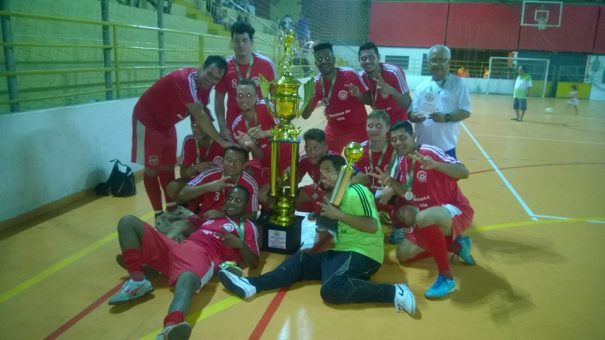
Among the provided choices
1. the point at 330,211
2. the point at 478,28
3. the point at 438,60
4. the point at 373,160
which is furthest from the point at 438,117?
the point at 478,28

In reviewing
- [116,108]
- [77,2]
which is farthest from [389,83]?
[77,2]

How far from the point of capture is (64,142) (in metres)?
4.79

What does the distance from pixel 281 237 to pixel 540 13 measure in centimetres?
2445

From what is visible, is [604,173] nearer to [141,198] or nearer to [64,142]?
[141,198]

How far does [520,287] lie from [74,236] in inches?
146

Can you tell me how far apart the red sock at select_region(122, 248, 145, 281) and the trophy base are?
3.77 feet

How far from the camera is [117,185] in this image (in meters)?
5.27

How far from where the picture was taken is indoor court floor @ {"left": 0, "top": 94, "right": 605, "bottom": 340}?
105 inches

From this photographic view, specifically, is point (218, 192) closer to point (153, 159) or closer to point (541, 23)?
point (153, 159)

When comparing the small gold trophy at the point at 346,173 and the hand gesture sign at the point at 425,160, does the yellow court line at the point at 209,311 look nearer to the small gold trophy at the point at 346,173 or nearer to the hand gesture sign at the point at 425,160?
the small gold trophy at the point at 346,173

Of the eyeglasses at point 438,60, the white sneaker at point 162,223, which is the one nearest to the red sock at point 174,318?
the white sneaker at point 162,223

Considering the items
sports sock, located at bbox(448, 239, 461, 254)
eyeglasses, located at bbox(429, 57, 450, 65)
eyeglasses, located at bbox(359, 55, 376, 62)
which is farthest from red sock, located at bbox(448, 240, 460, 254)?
eyeglasses, located at bbox(359, 55, 376, 62)

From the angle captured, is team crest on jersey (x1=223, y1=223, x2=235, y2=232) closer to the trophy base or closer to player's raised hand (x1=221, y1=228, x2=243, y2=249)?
player's raised hand (x1=221, y1=228, x2=243, y2=249)

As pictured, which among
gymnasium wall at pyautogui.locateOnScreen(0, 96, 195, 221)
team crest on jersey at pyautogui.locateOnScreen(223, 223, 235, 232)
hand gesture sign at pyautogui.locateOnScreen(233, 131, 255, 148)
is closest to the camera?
team crest on jersey at pyautogui.locateOnScreen(223, 223, 235, 232)
